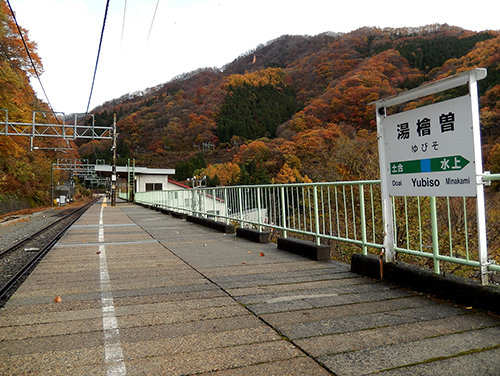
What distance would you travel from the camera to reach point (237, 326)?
340 centimetres

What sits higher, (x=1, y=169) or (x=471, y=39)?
(x=471, y=39)

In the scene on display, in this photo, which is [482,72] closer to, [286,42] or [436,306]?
[436,306]

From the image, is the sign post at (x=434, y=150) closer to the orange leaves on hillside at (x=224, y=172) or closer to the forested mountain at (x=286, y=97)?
the forested mountain at (x=286, y=97)

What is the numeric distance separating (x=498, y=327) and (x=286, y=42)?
470 feet

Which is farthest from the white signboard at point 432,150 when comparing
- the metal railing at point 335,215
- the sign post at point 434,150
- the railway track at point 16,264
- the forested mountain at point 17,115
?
the forested mountain at point 17,115

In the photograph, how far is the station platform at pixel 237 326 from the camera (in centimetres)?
263

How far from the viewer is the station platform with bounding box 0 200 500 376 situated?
104 inches

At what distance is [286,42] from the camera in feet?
448

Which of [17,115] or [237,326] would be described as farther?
[17,115]

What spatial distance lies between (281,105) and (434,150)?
10264 cm

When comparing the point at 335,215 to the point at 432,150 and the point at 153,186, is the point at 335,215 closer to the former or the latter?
Result: the point at 432,150

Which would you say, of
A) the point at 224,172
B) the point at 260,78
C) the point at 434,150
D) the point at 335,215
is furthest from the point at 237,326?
the point at 260,78

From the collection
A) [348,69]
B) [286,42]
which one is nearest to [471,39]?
[348,69]

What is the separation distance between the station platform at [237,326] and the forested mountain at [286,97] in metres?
46.3
